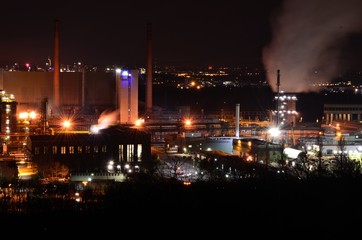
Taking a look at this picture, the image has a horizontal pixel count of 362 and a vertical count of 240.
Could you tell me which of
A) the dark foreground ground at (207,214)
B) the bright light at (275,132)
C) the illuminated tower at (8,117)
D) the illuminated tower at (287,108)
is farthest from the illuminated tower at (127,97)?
the dark foreground ground at (207,214)

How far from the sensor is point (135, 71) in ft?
37.6

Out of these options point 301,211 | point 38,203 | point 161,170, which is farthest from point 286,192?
point 161,170

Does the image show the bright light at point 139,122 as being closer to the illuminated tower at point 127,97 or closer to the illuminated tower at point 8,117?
the illuminated tower at point 127,97

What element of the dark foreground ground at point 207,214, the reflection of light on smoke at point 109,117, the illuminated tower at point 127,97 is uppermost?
the illuminated tower at point 127,97

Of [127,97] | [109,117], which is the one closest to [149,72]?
[127,97]

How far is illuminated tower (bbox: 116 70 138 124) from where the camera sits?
11336mm

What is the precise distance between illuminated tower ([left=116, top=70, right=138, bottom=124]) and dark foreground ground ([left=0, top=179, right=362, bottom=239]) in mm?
7084

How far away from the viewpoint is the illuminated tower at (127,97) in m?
11.3

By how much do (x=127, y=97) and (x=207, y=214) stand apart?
7.82 metres

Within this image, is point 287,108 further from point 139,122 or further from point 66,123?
point 66,123

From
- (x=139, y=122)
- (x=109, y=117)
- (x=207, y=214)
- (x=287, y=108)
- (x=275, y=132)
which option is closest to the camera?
(x=207, y=214)

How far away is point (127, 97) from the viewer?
448 inches

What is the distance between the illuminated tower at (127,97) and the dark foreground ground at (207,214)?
708 cm

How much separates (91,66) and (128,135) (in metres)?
11.3
